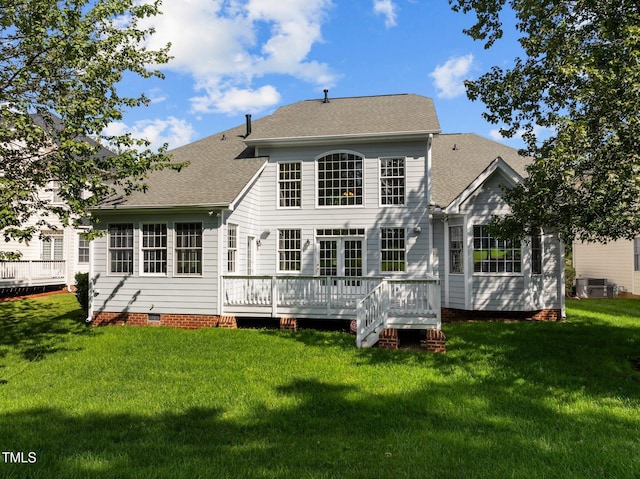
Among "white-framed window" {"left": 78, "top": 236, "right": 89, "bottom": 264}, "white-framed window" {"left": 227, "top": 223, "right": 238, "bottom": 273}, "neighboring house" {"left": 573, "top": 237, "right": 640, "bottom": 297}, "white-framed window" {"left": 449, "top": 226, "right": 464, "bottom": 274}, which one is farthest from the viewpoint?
"white-framed window" {"left": 78, "top": 236, "right": 89, "bottom": 264}

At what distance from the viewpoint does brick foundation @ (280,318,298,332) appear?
1241cm

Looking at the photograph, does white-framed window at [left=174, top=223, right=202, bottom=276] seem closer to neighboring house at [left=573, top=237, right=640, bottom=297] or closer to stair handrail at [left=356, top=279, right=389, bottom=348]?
stair handrail at [left=356, top=279, right=389, bottom=348]

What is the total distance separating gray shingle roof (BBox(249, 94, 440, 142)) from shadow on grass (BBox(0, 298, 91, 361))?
8.87 meters

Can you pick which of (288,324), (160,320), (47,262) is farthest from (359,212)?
(47,262)

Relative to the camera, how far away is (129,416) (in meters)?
5.98

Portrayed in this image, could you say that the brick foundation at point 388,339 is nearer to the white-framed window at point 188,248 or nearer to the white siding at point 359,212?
the white siding at point 359,212

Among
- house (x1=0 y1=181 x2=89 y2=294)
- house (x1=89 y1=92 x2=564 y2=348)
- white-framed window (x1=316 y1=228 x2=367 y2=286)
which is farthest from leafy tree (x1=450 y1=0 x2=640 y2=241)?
house (x1=0 y1=181 x2=89 y2=294)

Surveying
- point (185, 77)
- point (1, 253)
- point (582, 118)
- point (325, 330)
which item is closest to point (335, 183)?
point (325, 330)

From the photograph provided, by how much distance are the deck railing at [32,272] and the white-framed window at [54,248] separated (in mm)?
755

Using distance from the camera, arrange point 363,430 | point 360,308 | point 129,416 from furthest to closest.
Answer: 1. point 360,308
2. point 129,416
3. point 363,430

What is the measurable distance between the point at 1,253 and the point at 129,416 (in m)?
4.55

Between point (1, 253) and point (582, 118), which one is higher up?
point (582, 118)

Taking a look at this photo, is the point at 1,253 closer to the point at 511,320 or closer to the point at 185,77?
the point at 185,77

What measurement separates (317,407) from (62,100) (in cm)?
798
